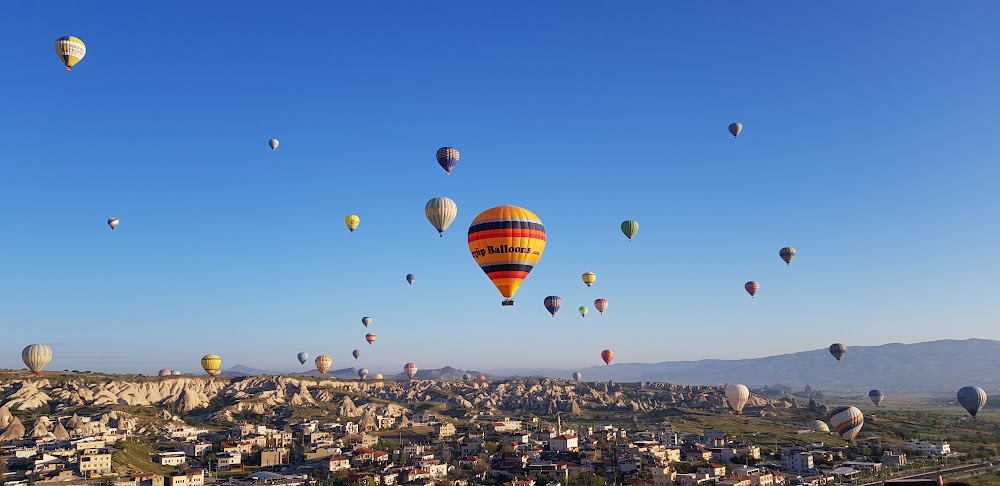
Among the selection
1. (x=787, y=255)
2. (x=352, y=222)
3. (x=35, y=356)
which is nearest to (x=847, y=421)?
(x=787, y=255)

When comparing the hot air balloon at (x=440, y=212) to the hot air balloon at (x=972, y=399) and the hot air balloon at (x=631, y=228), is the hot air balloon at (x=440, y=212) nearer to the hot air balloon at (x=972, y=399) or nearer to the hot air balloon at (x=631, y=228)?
the hot air balloon at (x=631, y=228)

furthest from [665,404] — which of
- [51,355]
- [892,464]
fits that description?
[51,355]

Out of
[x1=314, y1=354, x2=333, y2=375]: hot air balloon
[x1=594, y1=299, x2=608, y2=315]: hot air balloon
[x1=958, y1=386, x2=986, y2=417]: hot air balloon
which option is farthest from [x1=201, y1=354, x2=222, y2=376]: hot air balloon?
[x1=958, y1=386, x2=986, y2=417]: hot air balloon

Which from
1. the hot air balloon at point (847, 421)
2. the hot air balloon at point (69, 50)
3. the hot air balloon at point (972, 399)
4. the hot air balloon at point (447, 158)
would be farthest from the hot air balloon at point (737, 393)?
the hot air balloon at point (69, 50)

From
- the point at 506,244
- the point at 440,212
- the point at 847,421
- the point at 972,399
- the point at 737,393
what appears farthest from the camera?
the point at 737,393

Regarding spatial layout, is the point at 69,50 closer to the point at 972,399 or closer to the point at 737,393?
the point at 737,393

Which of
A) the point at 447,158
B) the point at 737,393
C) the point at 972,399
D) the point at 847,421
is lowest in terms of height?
the point at 847,421

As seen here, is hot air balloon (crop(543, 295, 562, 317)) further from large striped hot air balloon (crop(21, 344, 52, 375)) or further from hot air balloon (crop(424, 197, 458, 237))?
large striped hot air balloon (crop(21, 344, 52, 375))
